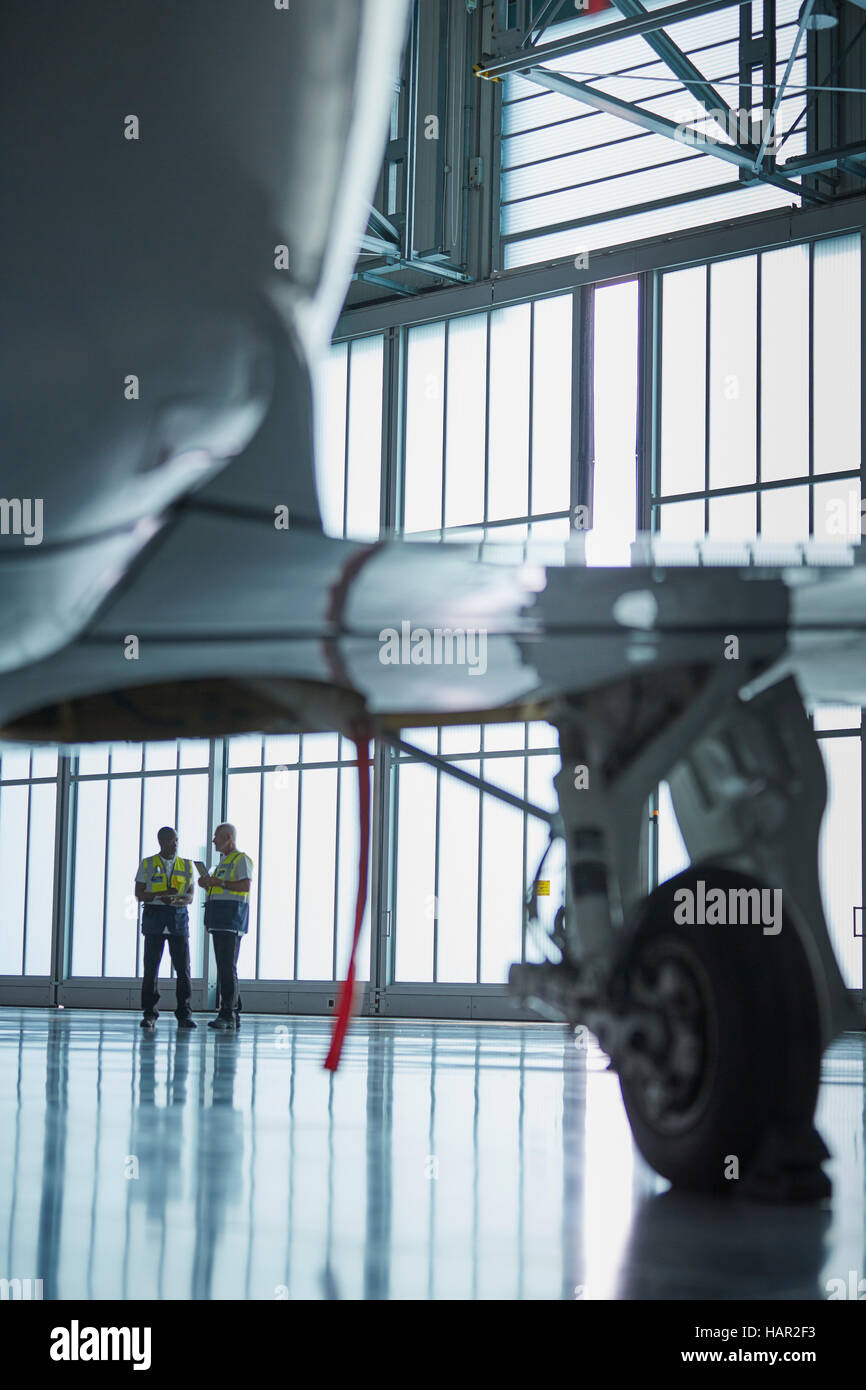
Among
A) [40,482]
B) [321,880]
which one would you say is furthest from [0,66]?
[321,880]

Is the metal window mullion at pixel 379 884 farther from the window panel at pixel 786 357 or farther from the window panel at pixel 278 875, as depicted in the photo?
the window panel at pixel 786 357

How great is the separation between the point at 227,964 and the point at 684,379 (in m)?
11.9

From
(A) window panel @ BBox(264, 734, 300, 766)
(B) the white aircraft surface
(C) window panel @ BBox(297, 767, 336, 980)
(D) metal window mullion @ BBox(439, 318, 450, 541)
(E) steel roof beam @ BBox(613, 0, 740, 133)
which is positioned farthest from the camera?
(D) metal window mullion @ BBox(439, 318, 450, 541)

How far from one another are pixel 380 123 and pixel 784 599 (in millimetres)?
1985

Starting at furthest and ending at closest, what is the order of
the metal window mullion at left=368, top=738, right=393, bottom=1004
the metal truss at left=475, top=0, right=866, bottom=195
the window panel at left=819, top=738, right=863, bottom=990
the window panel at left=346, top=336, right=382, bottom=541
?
the window panel at left=346, top=336, right=382, bottom=541
the metal window mullion at left=368, top=738, right=393, bottom=1004
the window panel at left=819, top=738, right=863, bottom=990
the metal truss at left=475, top=0, right=866, bottom=195

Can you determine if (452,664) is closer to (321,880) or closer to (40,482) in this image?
(40,482)

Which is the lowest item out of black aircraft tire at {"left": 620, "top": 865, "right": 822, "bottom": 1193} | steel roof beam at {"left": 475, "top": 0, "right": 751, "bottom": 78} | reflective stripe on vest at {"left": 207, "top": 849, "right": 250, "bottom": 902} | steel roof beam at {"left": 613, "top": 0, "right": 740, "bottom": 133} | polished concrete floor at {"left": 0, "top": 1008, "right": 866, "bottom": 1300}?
polished concrete floor at {"left": 0, "top": 1008, "right": 866, "bottom": 1300}

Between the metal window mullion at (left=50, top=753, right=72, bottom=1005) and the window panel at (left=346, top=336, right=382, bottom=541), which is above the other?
the window panel at (left=346, top=336, right=382, bottom=541)

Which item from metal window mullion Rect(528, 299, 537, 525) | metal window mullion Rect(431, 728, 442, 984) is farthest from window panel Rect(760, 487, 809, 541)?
metal window mullion Rect(431, 728, 442, 984)

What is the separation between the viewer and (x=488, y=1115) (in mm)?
8141

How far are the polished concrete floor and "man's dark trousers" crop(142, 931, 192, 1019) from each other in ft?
17.8

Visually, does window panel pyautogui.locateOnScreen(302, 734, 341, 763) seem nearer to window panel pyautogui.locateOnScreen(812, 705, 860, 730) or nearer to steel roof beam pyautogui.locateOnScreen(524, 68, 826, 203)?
window panel pyautogui.locateOnScreen(812, 705, 860, 730)

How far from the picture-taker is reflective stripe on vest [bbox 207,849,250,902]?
50.6 ft

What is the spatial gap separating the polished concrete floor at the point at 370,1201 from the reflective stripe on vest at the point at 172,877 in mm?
5542
